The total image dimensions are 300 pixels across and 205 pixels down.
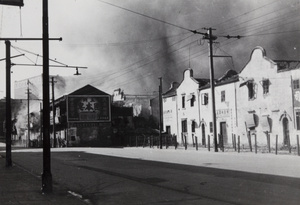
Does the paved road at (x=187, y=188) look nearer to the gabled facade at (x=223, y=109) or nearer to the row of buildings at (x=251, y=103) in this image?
the row of buildings at (x=251, y=103)

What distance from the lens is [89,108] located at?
54.7 m

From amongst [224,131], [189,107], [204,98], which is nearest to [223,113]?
[224,131]

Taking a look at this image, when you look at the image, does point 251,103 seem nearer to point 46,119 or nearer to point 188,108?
point 188,108

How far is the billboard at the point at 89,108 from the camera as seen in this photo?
54.0 m

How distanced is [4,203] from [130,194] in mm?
2918

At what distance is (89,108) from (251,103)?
28.4 meters

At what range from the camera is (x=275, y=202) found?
291 inches

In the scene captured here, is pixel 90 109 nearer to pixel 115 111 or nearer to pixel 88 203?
pixel 115 111

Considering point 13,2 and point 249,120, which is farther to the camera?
point 249,120

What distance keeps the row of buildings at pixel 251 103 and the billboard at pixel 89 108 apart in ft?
50.1

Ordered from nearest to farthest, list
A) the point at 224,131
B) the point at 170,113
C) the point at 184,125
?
the point at 224,131, the point at 184,125, the point at 170,113

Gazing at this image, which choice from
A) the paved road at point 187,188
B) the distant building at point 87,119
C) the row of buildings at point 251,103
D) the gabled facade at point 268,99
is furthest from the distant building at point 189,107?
the paved road at point 187,188

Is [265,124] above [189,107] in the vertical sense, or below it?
below

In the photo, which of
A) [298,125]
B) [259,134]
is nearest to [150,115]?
[259,134]
